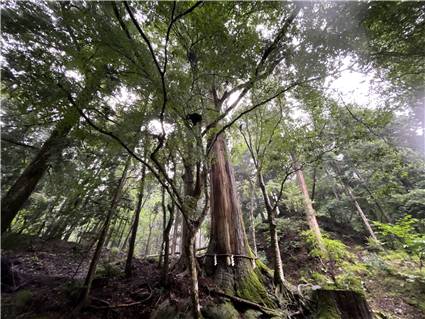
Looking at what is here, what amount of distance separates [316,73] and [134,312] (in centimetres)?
584

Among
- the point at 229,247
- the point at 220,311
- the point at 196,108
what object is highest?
the point at 196,108

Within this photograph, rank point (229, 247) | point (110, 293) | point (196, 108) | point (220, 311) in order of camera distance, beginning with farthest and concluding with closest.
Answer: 1. point (110, 293)
2. point (229, 247)
3. point (196, 108)
4. point (220, 311)

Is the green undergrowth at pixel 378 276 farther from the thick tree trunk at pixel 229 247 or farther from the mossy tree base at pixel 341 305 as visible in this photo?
the thick tree trunk at pixel 229 247

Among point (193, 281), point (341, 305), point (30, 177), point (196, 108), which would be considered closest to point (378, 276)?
point (341, 305)

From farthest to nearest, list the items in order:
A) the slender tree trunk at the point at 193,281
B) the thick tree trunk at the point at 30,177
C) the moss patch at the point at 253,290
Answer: the thick tree trunk at the point at 30,177
the moss patch at the point at 253,290
the slender tree trunk at the point at 193,281

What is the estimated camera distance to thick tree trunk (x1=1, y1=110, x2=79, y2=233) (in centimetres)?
411

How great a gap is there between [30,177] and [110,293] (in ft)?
10.8

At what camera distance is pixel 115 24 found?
2891mm

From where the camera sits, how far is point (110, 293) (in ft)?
14.6

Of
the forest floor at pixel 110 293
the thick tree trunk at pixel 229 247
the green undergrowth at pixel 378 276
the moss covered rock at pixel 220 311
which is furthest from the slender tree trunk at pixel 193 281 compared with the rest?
the green undergrowth at pixel 378 276

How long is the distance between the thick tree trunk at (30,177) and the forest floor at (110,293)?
A: 0.96 metres

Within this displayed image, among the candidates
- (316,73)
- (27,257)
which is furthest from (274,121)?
(27,257)

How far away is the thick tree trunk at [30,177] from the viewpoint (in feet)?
13.5

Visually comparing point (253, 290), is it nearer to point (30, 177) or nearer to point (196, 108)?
point (196, 108)
